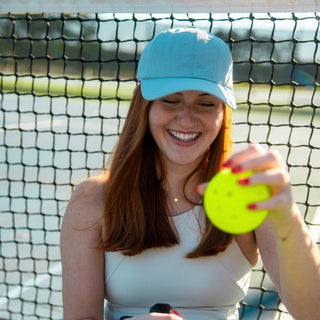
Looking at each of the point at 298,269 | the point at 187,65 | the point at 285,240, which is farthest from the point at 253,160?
the point at 187,65

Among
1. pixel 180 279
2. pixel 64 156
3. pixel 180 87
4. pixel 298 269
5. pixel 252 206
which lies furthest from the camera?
pixel 64 156

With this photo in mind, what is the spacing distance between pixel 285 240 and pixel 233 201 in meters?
0.19

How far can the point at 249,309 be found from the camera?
3.26m

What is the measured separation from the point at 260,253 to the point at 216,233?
0.53 feet

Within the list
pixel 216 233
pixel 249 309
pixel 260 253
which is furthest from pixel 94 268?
pixel 249 309

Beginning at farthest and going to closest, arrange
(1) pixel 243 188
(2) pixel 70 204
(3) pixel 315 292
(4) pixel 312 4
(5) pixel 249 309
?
(5) pixel 249 309 < (4) pixel 312 4 < (2) pixel 70 204 < (3) pixel 315 292 < (1) pixel 243 188

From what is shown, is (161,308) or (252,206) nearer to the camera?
(252,206)

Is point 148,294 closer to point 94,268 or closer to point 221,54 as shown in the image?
point 94,268

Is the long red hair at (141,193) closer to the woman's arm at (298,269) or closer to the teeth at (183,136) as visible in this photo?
the teeth at (183,136)

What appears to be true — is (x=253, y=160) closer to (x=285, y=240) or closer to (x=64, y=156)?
(x=285, y=240)

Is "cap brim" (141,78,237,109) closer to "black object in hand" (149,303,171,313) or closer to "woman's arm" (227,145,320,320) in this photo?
"woman's arm" (227,145,320,320)

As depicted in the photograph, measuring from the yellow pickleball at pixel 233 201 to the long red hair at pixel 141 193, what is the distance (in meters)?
0.40

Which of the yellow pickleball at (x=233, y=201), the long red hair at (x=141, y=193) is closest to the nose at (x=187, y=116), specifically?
the long red hair at (x=141, y=193)

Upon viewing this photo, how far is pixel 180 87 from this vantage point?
1.54 metres
